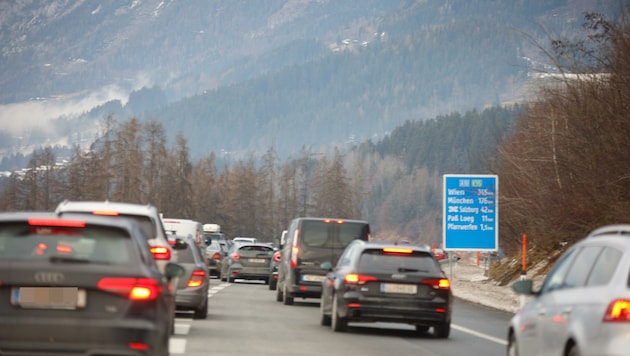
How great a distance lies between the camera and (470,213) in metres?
43.4

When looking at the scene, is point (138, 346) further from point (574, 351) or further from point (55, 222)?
point (574, 351)

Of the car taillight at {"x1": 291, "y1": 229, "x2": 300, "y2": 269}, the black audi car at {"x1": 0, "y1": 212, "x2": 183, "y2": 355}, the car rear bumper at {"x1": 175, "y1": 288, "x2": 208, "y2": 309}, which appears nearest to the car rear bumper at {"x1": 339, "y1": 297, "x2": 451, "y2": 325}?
the car rear bumper at {"x1": 175, "y1": 288, "x2": 208, "y2": 309}

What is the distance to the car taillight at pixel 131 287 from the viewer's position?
413 inches

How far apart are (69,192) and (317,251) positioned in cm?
14798

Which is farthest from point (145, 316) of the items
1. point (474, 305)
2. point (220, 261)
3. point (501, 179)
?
point (501, 179)

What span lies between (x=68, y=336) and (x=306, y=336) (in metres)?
10.0

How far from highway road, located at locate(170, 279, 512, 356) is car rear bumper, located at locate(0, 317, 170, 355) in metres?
5.55

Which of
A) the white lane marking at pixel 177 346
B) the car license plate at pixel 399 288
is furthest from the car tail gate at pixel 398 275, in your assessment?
the white lane marking at pixel 177 346

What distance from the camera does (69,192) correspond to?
572ft

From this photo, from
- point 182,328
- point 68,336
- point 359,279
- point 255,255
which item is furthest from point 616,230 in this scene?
point 255,255

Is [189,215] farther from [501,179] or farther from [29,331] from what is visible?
[29,331]

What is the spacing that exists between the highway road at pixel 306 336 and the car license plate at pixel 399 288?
2.27 feet

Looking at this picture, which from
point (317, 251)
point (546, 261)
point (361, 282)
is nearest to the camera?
point (361, 282)

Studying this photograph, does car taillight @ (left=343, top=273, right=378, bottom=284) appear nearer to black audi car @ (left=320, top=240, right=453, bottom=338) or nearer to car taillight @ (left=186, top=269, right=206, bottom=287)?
black audi car @ (left=320, top=240, right=453, bottom=338)
